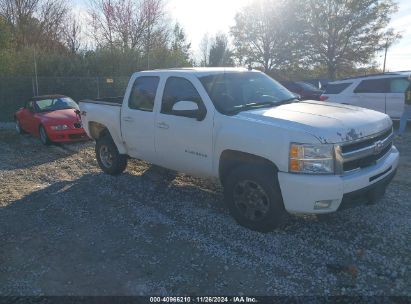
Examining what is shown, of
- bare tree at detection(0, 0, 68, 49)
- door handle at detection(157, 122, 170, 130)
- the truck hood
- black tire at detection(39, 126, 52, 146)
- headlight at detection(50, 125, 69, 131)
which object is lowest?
black tire at detection(39, 126, 52, 146)

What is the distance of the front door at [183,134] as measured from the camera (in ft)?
16.9

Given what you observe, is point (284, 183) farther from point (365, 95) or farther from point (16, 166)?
point (365, 95)

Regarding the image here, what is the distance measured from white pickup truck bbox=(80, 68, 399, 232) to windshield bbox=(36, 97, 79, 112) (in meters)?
6.28

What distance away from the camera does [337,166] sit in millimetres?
4074

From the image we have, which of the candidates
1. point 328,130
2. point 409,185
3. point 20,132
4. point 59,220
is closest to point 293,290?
point 328,130

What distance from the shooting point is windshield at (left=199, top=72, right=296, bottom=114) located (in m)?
5.11

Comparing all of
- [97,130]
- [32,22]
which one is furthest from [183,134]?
[32,22]

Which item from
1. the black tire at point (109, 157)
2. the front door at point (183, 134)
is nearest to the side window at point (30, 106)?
the black tire at point (109, 157)

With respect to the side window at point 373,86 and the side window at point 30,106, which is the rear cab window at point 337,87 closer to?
the side window at point 373,86

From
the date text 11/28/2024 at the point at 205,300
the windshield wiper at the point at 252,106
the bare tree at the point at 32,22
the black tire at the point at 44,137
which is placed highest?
the bare tree at the point at 32,22

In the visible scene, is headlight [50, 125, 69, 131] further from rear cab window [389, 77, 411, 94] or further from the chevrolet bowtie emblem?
rear cab window [389, 77, 411, 94]

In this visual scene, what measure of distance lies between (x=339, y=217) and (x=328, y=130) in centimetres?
150

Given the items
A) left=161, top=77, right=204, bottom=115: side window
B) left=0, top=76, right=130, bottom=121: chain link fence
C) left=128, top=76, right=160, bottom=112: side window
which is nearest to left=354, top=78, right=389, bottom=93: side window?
left=128, top=76, right=160, bottom=112: side window

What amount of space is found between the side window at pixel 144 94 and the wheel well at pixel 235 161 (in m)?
1.68
